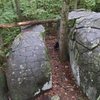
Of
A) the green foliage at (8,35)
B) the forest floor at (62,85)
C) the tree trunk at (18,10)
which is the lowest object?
the forest floor at (62,85)

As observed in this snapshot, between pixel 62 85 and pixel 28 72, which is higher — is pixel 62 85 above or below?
below

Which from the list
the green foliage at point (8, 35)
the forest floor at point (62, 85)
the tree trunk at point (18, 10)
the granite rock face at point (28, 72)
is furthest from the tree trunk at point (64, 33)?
the tree trunk at point (18, 10)

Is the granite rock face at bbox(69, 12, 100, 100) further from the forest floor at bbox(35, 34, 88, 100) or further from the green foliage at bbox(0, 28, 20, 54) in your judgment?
the green foliage at bbox(0, 28, 20, 54)

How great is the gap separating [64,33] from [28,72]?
1642 mm

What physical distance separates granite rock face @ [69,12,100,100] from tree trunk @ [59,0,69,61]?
26cm

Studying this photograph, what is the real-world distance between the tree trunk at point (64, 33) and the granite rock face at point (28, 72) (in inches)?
32.9

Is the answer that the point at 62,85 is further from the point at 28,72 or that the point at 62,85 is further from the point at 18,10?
the point at 18,10

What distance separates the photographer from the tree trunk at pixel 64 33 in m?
6.10

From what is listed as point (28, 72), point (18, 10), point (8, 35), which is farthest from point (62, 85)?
point (18, 10)

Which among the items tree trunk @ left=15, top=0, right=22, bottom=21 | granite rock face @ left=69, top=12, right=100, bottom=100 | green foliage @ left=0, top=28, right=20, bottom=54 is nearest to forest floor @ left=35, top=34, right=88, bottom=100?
granite rock face @ left=69, top=12, right=100, bottom=100

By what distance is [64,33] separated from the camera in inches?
253

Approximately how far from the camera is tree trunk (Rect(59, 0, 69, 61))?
610 cm

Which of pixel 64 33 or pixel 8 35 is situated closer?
pixel 64 33

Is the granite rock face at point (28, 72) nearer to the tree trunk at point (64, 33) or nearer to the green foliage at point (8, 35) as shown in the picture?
the tree trunk at point (64, 33)
